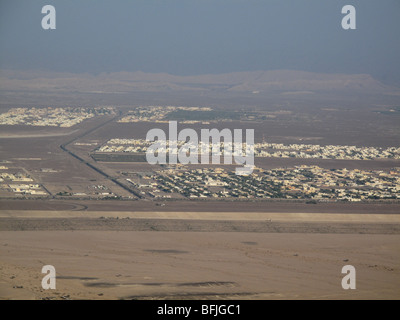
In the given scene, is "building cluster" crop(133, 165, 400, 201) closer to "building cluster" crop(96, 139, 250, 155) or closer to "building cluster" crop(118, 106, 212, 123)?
"building cluster" crop(96, 139, 250, 155)

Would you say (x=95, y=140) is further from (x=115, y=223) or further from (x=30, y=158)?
(x=115, y=223)

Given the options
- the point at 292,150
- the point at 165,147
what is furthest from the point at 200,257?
the point at 292,150

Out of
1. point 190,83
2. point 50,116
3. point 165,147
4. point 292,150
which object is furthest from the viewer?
point 190,83

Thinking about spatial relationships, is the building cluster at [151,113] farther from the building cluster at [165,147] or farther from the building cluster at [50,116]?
the building cluster at [165,147]

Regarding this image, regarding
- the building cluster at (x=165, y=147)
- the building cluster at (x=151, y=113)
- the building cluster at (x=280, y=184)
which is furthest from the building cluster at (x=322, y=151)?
the building cluster at (x=151, y=113)

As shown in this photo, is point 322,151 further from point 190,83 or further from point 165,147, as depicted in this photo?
point 190,83
